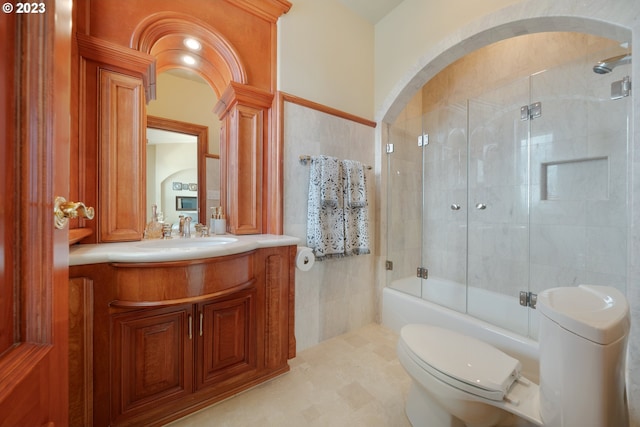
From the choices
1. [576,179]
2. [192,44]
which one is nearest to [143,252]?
[192,44]

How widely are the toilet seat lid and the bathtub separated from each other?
1.72 feet

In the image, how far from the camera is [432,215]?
2.65 meters

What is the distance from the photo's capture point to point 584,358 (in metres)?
0.75

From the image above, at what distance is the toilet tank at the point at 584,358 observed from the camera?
0.73 m

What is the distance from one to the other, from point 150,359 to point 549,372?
5.27ft

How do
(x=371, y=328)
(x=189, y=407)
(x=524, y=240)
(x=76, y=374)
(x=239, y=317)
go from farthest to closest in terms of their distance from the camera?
(x=371, y=328) → (x=524, y=240) → (x=239, y=317) → (x=189, y=407) → (x=76, y=374)

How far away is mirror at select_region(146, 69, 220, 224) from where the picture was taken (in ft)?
5.64

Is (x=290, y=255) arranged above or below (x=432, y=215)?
below

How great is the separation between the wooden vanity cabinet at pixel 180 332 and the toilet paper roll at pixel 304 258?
12 cm

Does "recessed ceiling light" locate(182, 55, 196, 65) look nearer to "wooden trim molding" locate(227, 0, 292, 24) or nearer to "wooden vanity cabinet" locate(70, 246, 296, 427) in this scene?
"wooden trim molding" locate(227, 0, 292, 24)

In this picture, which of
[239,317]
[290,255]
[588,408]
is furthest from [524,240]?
[239,317]

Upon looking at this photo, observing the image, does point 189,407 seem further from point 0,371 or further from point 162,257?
point 0,371

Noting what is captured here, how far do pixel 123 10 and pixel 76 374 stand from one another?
5.82 ft

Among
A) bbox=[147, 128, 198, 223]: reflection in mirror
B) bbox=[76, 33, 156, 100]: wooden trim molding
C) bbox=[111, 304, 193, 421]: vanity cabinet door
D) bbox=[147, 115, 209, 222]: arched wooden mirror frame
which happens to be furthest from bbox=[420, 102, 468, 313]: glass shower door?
bbox=[76, 33, 156, 100]: wooden trim molding
